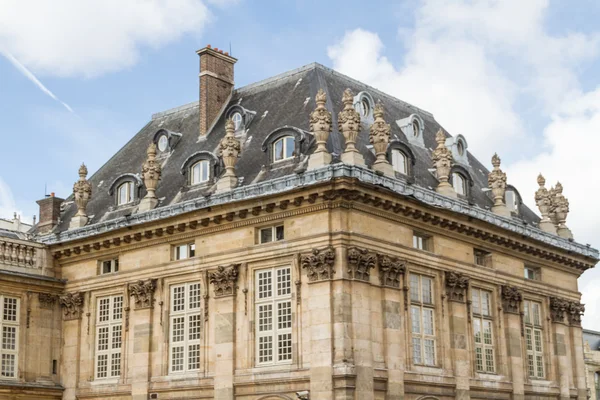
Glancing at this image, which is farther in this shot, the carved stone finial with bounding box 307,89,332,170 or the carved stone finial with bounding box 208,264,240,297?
the carved stone finial with bounding box 208,264,240,297

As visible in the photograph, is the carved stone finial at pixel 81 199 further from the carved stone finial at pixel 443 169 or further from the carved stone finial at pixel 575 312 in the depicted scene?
the carved stone finial at pixel 575 312

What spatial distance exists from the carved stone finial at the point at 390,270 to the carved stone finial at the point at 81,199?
1485cm

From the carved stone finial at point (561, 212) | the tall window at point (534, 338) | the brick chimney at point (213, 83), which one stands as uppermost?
the brick chimney at point (213, 83)

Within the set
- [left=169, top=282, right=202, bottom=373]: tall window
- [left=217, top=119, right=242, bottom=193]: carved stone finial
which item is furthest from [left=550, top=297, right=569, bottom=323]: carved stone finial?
[left=169, top=282, right=202, bottom=373]: tall window

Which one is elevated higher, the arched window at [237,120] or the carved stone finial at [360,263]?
the arched window at [237,120]

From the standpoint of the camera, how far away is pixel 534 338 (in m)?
41.9

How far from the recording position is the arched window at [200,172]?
131 feet

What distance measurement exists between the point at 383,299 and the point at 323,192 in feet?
14.5

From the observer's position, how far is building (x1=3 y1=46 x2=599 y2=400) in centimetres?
3353

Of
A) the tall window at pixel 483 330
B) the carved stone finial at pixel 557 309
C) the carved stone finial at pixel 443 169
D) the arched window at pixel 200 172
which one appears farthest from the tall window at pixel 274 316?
the carved stone finial at pixel 557 309

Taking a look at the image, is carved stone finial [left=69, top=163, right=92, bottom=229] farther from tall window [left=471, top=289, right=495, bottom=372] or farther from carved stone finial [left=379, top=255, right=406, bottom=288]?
tall window [left=471, top=289, right=495, bottom=372]

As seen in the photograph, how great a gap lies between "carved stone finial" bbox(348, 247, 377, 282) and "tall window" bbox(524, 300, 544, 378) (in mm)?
11031

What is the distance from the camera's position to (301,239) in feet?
112

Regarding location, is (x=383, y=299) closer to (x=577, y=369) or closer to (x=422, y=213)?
(x=422, y=213)
